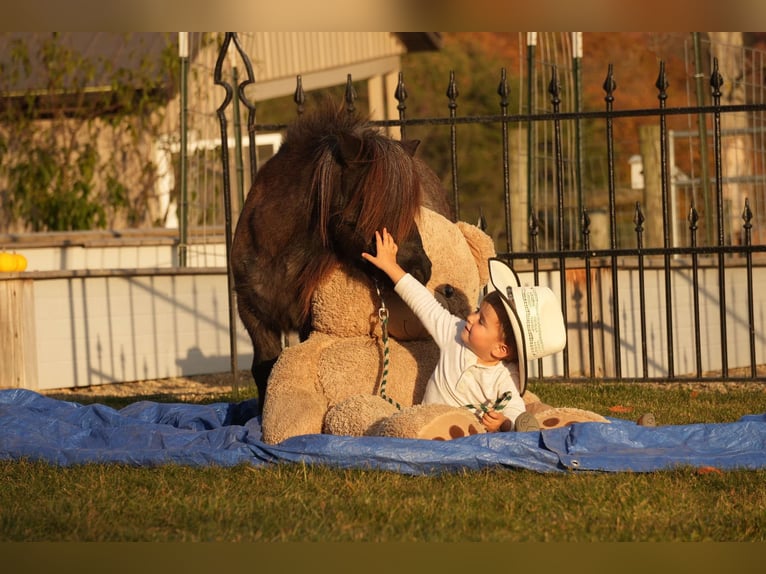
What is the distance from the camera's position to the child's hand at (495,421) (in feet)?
15.4

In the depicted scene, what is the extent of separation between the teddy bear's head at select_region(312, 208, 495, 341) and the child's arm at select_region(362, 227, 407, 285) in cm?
25

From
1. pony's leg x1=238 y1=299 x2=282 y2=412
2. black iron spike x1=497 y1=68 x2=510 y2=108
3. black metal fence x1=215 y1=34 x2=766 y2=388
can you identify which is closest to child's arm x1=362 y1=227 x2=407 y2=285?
pony's leg x1=238 y1=299 x2=282 y2=412

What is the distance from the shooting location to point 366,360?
16.3 feet

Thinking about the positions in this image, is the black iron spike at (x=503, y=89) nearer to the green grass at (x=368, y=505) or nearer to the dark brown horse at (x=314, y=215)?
the dark brown horse at (x=314, y=215)

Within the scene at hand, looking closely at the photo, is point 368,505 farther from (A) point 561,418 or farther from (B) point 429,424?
(A) point 561,418

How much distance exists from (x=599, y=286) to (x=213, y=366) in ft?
12.1

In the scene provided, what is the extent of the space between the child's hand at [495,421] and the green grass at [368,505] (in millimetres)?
532

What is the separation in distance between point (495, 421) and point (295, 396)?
923 millimetres

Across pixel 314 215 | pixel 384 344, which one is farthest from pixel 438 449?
pixel 314 215

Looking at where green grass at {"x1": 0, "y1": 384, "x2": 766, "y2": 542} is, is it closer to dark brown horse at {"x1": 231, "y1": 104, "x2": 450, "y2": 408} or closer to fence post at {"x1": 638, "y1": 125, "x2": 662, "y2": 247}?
dark brown horse at {"x1": 231, "y1": 104, "x2": 450, "y2": 408}

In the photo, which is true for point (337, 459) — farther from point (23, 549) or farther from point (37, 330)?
point (37, 330)

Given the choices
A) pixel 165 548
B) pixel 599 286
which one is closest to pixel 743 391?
pixel 599 286

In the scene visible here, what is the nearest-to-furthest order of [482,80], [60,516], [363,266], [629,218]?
[60,516]
[363,266]
[629,218]
[482,80]

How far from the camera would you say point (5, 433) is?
509cm
